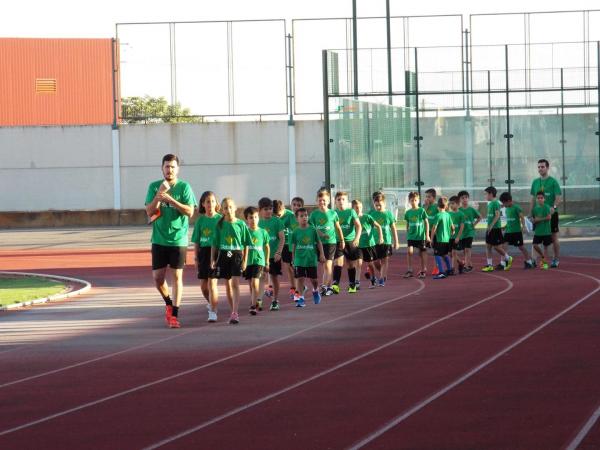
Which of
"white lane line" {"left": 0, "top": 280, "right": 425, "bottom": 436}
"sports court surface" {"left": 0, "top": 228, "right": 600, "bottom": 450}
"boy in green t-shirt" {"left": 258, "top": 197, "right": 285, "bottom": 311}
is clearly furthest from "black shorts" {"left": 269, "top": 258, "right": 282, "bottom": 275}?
"white lane line" {"left": 0, "top": 280, "right": 425, "bottom": 436}

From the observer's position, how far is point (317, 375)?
988 centimetres

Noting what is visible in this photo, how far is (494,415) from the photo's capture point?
789 cm

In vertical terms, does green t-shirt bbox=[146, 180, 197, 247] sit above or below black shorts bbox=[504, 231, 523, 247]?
above

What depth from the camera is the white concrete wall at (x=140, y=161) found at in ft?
172

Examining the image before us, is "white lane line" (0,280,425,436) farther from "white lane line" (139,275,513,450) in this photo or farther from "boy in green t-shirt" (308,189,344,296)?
"boy in green t-shirt" (308,189,344,296)

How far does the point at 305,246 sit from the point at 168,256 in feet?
11.3

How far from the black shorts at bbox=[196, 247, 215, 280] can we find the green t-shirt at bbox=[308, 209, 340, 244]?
3120 millimetres

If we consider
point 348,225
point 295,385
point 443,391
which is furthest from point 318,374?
point 348,225

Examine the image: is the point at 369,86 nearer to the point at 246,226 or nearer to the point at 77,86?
the point at 246,226

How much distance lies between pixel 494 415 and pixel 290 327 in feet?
19.5

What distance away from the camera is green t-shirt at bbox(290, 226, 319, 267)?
16625 mm

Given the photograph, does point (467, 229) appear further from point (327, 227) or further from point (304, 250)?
point (304, 250)

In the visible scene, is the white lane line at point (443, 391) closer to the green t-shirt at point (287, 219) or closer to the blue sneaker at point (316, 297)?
the blue sneaker at point (316, 297)

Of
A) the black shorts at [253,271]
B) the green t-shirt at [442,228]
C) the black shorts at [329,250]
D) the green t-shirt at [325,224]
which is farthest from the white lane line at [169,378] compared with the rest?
the green t-shirt at [442,228]
